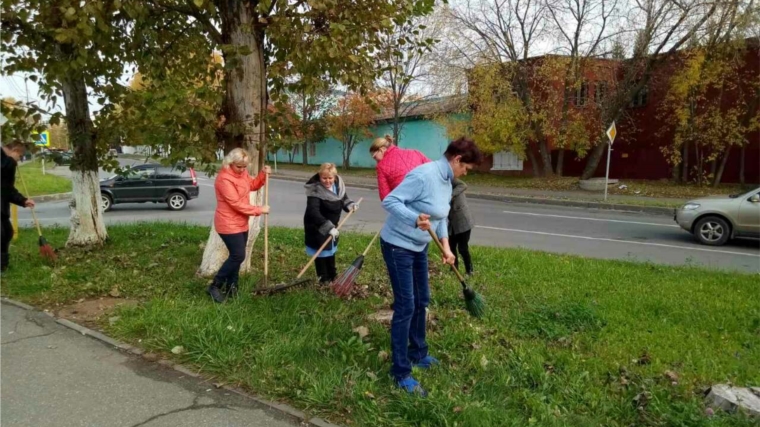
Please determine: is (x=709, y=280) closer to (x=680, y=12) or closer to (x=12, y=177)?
(x=12, y=177)

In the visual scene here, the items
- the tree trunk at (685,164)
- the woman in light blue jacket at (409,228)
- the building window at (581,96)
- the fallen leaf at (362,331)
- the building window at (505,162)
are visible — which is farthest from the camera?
the building window at (505,162)

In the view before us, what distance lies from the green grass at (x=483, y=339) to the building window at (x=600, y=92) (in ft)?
56.2

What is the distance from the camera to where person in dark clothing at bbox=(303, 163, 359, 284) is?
5.93 m

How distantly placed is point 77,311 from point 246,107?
9.14 feet

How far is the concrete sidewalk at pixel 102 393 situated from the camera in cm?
327

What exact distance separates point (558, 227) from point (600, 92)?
1267 centimetres

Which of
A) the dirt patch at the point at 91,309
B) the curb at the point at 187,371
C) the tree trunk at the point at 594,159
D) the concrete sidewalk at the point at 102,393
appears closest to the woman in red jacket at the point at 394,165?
the curb at the point at 187,371

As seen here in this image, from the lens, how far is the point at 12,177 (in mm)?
7008

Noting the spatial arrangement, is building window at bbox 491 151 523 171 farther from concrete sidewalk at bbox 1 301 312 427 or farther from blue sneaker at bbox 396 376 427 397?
concrete sidewalk at bbox 1 301 312 427

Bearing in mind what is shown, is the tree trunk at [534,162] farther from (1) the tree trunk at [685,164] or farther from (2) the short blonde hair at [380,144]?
(2) the short blonde hair at [380,144]

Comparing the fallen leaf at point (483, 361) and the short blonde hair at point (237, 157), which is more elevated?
the short blonde hair at point (237, 157)

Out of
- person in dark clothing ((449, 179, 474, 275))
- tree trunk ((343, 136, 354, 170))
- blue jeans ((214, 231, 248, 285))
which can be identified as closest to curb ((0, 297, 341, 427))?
blue jeans ((214, 231, 248, 285))

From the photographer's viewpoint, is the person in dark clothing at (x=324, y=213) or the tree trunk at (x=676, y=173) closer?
the person in dark clothing at (x=324, y=213)

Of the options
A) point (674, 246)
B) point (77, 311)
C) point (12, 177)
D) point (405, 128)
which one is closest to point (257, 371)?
point (77, 311)
